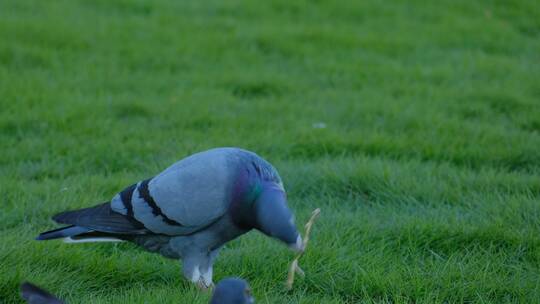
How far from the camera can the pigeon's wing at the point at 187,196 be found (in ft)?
11.1

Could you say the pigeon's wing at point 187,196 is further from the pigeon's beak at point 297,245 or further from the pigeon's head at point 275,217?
the pigeon's beak at point 297,245

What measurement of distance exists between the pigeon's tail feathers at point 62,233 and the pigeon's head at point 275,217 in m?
1.00

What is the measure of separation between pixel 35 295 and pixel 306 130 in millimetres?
3180

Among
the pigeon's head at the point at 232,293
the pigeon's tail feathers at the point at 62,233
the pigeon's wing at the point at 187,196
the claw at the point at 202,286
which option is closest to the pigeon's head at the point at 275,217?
the pigeon's wing at the point at 187,196

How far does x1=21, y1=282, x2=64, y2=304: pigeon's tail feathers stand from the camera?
3.01m

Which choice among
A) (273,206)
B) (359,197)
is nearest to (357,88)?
(359,197)

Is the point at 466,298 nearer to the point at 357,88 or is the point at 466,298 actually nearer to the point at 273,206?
the point at 273,206

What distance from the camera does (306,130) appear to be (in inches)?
231

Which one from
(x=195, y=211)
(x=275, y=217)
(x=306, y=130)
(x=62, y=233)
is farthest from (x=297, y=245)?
(x=306, y=130)

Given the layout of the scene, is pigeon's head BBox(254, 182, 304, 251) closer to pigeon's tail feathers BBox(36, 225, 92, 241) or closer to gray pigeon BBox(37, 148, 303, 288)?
gray pigeon BBox(37, 148, 303, 288)

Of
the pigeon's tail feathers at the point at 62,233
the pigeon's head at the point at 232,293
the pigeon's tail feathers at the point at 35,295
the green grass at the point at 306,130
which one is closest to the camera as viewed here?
the pigeon's head at the point at 232,293

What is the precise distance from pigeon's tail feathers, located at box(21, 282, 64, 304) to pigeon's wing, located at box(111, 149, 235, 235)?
666 millimetres

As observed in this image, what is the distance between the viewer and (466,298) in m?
3.72

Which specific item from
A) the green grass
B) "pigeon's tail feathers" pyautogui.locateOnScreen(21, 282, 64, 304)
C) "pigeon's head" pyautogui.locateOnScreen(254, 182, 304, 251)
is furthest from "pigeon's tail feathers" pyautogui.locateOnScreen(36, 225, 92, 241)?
"pigeon's head" pyautogui.locateOnScreen(254, 182, 304, 251)
